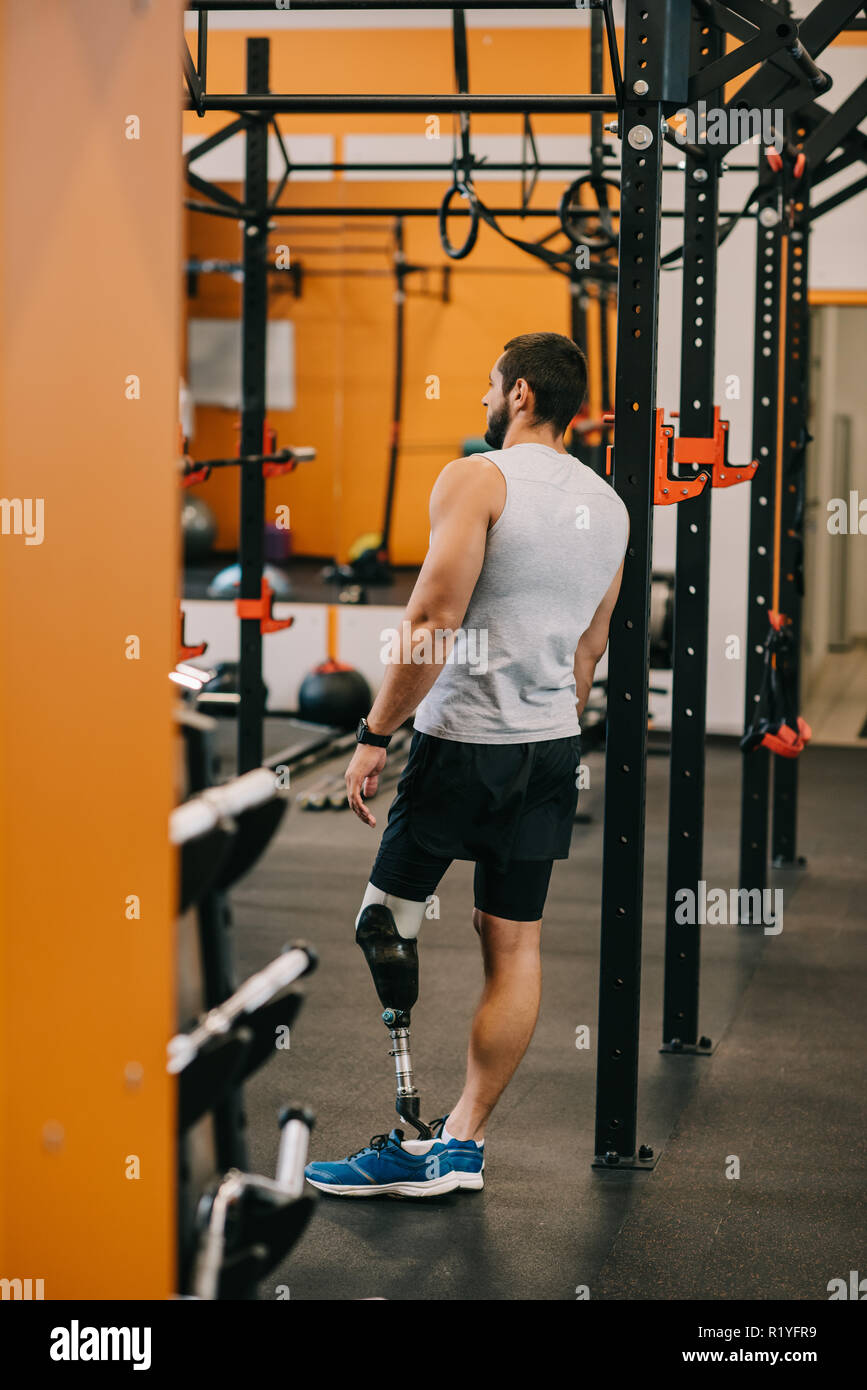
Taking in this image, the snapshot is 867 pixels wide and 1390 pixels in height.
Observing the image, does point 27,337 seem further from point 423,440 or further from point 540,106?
point 423,440

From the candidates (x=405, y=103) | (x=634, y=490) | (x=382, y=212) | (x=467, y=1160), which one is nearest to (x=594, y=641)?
(x=634, y=490)

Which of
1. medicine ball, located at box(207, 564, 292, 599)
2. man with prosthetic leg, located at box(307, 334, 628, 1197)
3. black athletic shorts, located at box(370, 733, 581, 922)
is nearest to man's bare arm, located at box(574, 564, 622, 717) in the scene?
man with prosthetic leg, located at box(307, 334, 628, 1197)

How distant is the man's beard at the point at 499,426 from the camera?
8.46ft

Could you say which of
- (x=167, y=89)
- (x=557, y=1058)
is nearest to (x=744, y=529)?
(x=557, y=1058)

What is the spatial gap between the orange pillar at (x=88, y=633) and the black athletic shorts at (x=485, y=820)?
4.26 feet

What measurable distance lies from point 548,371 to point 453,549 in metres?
0.38

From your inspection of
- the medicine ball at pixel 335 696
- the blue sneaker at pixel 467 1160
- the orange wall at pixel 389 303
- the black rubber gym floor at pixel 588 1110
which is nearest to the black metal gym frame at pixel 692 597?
the black rubber gym floor at pixel 588 1110

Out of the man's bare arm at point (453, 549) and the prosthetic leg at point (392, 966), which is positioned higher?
the man's bare arm at point (453, 549)

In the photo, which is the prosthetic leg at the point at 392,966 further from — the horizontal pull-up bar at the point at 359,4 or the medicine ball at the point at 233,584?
the medicine ball at the point at 233,584

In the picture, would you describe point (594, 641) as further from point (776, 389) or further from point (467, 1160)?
point (776, 389)

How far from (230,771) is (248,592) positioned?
68.6 inches

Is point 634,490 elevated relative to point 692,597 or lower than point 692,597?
elevated

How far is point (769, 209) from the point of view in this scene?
4.09 metres

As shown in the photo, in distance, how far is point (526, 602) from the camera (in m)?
2.50
